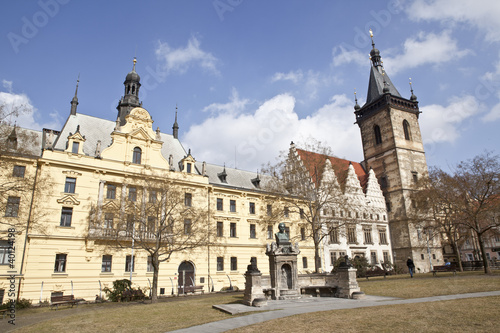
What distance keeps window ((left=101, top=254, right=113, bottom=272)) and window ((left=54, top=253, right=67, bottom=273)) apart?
2950 millimetres

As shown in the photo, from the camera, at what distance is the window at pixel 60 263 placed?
2618 centimetres

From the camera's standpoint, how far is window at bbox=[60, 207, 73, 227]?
27.4m

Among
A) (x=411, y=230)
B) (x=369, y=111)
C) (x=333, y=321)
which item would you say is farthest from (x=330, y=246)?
(x=333, y=321)

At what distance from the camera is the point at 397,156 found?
54.8 metres

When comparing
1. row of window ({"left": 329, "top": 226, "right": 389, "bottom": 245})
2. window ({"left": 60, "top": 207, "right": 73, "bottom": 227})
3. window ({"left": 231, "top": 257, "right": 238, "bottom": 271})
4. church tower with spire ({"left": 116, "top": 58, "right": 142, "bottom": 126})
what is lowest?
window ({"left": 231, "top": 257, "right": 238, "bottom": 271})

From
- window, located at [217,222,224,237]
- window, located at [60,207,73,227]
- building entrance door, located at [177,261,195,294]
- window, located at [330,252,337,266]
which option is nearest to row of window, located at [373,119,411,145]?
window, located at [330,252,337,266]

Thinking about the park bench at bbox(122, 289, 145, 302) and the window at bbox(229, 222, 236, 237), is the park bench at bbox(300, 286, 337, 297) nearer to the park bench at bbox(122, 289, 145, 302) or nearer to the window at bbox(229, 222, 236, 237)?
the park bench at bbox(122, 289, 145, 302)

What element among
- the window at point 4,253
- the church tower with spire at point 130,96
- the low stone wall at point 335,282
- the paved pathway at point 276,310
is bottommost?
the paved pathway at point 276,310

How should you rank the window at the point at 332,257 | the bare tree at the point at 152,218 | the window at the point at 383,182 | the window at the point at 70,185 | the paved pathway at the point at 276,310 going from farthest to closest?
the window at the point at 383,182 < the window at the point at 332,257 < the window at the point at 70,185 < the bare tree at the point at 152,218 < the paved pathway at the point at 276,310

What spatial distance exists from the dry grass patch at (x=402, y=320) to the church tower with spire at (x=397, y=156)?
4117cm

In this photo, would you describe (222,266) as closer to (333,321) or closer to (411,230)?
(333,321)

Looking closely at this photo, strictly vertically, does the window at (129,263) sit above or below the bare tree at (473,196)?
below

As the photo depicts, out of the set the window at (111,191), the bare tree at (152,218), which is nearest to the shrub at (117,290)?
the bare tree at (152,218)

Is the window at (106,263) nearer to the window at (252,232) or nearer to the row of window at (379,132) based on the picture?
the window at (252,232)
